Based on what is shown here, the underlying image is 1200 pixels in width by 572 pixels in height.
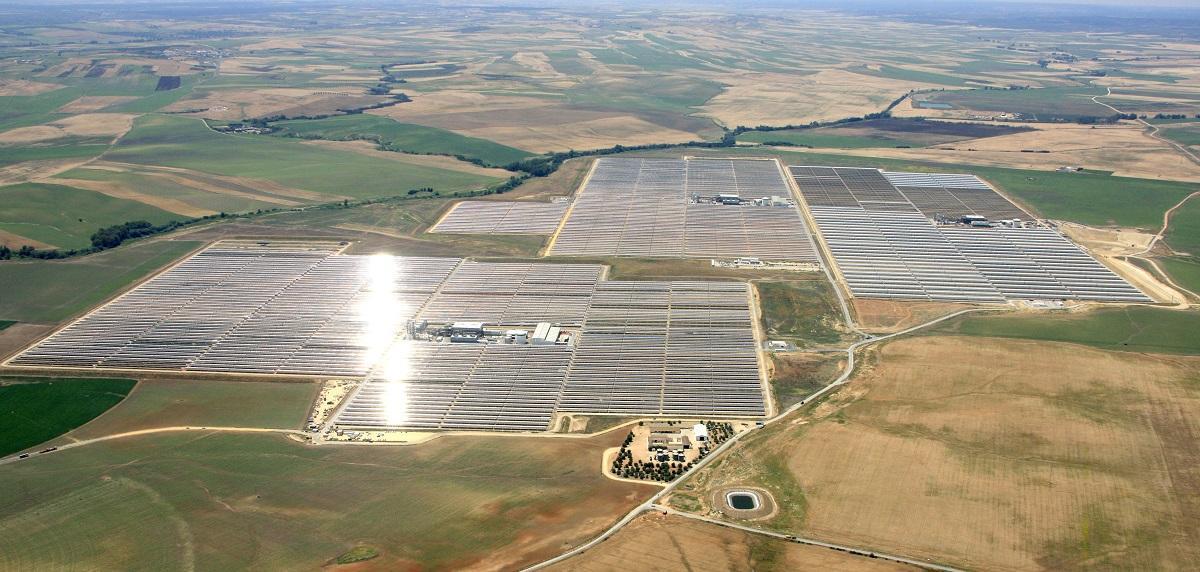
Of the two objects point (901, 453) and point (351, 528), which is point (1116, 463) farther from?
point (351, 528)

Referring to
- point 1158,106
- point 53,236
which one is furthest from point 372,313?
point 1158,106

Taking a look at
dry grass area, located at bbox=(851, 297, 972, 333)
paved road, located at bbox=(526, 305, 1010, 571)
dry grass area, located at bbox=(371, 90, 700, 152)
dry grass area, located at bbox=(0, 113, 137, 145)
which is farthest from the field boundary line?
dry grass area, located at bbox=(0, 113, 137, 145)

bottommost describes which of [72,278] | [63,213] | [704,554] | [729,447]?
[704,554]

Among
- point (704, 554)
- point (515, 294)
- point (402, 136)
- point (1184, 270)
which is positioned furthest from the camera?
point (402, 136)

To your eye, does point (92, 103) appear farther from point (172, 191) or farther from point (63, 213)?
point (63, 213)

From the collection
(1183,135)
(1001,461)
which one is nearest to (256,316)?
(1001,461)

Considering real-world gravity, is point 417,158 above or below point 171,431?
above

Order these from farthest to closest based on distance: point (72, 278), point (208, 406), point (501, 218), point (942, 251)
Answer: point (501, 218)
point (942, 251)
point (72, 278)
point (208, 406)

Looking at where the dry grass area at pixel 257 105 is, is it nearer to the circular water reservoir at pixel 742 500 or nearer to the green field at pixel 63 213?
the green field at pixel 63 213
